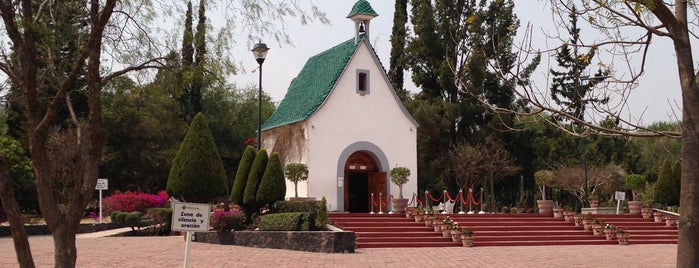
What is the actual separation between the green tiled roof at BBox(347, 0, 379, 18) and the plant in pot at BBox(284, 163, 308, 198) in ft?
22.8

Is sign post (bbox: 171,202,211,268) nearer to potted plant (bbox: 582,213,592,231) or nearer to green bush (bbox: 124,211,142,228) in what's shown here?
green bush (bbox: 124,211,142,228)

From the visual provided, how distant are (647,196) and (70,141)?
29.1 m

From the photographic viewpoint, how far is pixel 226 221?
72.0ft

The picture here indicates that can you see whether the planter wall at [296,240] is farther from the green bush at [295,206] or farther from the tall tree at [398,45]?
the tall tree at [398,45]

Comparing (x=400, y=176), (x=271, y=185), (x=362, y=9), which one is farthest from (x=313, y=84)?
(x=271, y=185)

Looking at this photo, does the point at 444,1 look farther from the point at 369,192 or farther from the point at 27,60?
the point at 27,60

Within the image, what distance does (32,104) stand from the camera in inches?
292

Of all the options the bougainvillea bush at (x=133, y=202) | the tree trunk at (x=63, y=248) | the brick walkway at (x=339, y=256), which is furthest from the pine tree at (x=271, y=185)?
the tree trunk at (x=63, y=248)

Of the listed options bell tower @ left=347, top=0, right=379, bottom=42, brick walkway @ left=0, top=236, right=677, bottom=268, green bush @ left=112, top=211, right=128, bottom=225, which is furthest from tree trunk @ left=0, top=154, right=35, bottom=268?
bell tower @ left=347, top=0, right=379, bottom=42

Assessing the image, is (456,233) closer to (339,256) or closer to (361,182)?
(339,256)

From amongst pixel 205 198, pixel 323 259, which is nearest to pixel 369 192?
pixel 205 198

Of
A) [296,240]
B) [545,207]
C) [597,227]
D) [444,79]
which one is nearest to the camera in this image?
[296,240]

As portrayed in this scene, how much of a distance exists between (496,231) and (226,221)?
369 inches

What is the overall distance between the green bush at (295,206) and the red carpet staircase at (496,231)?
1.60 metres
